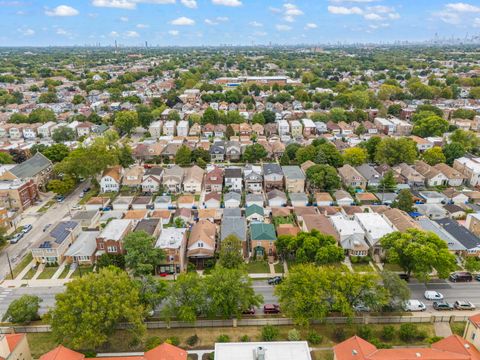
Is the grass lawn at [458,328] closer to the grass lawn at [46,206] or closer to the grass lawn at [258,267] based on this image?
the grass lawn at [258,267]

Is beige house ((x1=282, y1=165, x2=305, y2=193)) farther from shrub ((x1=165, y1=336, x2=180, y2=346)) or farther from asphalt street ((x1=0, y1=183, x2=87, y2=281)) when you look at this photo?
asphalt street ((x1=0, y1=183, x2=87, y2=281))

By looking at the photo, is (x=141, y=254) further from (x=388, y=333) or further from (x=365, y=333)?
(x=388, y=333)

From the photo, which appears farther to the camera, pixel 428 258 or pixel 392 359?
pixel 428 258

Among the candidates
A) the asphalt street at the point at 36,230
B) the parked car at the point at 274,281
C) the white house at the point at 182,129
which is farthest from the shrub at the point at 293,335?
the white house at the point at 182,129

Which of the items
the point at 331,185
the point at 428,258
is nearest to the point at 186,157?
the point at 331,185

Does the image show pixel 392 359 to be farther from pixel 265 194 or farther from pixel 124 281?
pixel 265 194

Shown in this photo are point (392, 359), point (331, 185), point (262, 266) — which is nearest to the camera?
point (392, 359)
